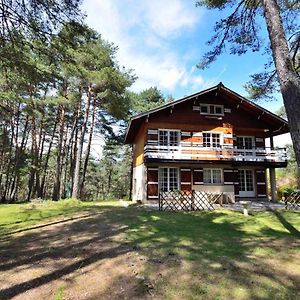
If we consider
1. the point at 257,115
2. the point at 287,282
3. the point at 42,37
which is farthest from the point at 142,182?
the point at 287,282

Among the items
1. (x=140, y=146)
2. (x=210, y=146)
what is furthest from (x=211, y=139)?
(x=140, y=146)

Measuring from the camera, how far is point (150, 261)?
6.70m

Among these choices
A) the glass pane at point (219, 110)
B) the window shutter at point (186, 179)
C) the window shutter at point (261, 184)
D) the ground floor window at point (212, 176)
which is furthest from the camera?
the glass pane at point (219, 110)

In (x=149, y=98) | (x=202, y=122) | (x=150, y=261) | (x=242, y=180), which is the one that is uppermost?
(x=149, y=98)

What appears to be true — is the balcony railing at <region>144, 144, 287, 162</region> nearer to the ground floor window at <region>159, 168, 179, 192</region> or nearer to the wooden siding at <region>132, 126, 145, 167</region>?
the ground floor window at <region>159, 168, 179, 192</region>

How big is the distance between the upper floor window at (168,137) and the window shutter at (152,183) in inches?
82.1

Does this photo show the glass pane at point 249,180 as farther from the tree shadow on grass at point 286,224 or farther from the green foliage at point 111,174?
the green foliage at point 111,174

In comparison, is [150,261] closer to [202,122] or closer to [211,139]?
[211,139]

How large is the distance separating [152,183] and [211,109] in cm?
749

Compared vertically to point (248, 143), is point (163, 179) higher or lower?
lower

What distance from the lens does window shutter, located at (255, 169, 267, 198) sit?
21.8 meters

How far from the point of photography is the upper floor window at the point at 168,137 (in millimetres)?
20842

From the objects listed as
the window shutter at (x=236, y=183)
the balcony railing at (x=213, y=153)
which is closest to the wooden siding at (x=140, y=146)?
the balcony railing at (x=213, y=153)

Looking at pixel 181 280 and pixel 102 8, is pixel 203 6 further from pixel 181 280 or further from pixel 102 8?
pixel 181 280
